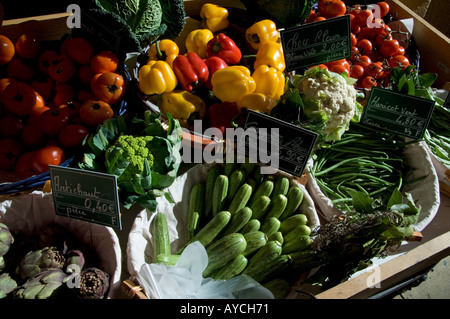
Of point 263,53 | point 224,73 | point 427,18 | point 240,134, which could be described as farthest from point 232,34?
point 427,18

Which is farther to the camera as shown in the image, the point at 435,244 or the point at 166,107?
the point at 166,107

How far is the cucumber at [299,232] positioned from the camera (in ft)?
4.34

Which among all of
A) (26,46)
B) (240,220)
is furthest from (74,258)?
(26,46)

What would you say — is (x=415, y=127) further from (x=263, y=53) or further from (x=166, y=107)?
(x=166, y=107)

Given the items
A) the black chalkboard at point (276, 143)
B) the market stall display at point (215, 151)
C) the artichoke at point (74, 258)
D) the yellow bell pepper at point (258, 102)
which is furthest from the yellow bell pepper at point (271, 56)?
the artichoke at point (74, 258)

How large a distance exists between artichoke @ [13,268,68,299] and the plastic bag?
245 mm

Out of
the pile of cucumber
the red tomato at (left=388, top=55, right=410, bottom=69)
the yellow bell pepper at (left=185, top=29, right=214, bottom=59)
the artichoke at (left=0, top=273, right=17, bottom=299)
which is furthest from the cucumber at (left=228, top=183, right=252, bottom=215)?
the red tomato at (left=388, top=55, right=410, bottom=69)

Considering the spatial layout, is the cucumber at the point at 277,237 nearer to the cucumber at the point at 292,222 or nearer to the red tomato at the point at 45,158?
the cucumber at the point at 292,222

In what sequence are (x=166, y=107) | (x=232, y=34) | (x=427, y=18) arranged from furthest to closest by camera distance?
(x=427, y=18), (x=232, y=34), (x=166, y=107)

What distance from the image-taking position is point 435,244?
1.29 m

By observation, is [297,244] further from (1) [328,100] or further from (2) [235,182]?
(1) [328,100]

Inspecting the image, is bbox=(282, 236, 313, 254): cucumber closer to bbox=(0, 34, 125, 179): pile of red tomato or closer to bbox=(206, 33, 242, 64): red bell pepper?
bbox=(0, 34, 125, 179): pile of red tomato

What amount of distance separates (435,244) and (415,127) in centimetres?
61

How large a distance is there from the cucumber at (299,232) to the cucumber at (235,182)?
0.94ft
